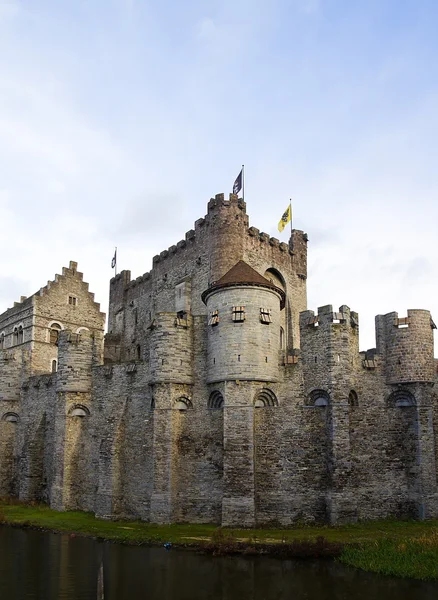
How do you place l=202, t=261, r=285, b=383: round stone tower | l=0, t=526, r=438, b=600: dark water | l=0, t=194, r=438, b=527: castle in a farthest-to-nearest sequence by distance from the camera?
1. l=202, t=261, r=285, b=383: round stone tower
2. l=0, t=194, r=438, b=527: castle
3. l=0, t=526, r=438, b=600: dark water

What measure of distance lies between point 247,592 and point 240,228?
73.6ft

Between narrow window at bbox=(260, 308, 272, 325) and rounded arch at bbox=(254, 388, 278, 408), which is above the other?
narrow window at bbox=(260, 308, 272, 325)

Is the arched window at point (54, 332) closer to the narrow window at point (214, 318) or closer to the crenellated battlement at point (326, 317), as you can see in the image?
the narrow window at point (214, 318)

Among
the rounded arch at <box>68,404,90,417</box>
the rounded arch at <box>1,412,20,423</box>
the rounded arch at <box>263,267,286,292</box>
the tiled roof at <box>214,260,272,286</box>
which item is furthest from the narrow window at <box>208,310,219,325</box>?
the rounded arch at <box>1,412,20,423</box>

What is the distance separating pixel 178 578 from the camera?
20.4 m

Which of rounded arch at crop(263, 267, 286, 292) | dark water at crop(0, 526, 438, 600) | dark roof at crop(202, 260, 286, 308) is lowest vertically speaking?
dark water at crop(0, 526, 438, 600)

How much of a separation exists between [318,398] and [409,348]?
536 cm

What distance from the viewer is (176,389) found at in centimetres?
3066

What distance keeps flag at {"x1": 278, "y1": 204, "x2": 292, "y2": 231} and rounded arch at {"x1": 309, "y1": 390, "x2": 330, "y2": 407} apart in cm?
1454

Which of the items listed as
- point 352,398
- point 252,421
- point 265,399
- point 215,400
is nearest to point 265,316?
point 265,399

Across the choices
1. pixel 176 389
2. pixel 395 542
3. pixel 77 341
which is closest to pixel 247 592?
pixel 395 542

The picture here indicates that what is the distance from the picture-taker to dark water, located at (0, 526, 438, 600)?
1856 centimetres

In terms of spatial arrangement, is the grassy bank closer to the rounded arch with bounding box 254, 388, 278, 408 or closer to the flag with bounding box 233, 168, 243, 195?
the rounded arch with bounding box 254, 388, 278, 408

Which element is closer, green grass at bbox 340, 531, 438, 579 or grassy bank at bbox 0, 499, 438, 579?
green grass at bbox 340, 531, 438, 579
